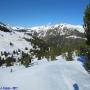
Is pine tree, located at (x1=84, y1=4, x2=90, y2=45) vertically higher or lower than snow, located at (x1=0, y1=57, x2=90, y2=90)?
higher

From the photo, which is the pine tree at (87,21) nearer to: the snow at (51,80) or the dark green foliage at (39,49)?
the snow at (51,80)

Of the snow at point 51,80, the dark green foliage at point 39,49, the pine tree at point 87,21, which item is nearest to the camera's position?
the snow at point 51,80

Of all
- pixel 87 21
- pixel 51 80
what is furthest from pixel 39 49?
pixel 51 80

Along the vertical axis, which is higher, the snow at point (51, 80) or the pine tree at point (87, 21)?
the pine tree at point (87, 21)

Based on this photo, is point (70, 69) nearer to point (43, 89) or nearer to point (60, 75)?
point (60, 75)

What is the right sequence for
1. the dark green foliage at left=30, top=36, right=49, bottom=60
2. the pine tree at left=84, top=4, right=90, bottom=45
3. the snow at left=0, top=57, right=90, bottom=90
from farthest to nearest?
1. the dark green foliage at left=30, top=36, right=49, bottom=60
2. the pine tree at left=84, top=4, right=90, bottom=45
3. the snow at left=0, top=57, right=90, bottom=90

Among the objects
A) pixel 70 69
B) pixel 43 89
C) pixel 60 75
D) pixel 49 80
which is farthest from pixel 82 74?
pixel 43 89

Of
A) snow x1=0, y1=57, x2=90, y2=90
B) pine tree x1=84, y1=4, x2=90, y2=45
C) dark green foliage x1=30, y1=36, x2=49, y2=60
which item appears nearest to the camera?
snow x1=0, y1=57, x2=90, y2=90

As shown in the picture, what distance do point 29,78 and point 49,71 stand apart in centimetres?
267

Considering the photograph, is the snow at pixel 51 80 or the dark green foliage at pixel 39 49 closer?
the snow at pixel 51 80

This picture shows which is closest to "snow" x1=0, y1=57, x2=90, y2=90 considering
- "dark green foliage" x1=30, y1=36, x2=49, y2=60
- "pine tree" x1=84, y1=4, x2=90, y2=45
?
"pine tree" x1=84, y1=4, x2=90, y2=45

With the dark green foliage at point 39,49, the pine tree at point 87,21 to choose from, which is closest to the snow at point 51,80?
the pine tree at point 87,21

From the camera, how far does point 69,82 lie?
18188 mm

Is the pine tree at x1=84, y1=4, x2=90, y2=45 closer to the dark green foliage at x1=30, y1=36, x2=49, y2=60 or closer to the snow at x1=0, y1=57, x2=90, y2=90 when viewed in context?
the snow at x1=0, y1=57, x2=90, y2=90
